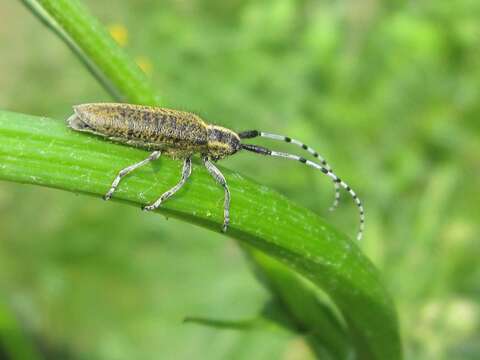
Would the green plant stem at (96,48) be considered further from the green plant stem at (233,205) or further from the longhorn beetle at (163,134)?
the green plant stem at (233,205)

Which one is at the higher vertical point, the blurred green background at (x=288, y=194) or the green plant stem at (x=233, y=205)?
the blurred green background at (x=288, y=194)

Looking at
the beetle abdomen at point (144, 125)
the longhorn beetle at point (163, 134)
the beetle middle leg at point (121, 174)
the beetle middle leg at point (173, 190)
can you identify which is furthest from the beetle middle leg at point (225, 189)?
the beetle abdomen at point (144, 125)

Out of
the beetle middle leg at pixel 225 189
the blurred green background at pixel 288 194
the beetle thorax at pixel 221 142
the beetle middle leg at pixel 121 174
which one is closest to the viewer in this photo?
the beetle middle leg at pixel 121 174

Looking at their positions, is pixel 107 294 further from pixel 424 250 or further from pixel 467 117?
pixel 467 117

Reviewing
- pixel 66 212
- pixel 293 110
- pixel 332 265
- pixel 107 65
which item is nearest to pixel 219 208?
pixel 332 265

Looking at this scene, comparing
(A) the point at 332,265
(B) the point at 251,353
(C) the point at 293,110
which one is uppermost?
(C) the point at 293,110

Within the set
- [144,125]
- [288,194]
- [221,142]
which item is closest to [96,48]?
[144,125]

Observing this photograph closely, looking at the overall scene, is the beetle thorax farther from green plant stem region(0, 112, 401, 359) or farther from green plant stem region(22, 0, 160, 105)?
green plant stem region(0, 112, 401, 359)
